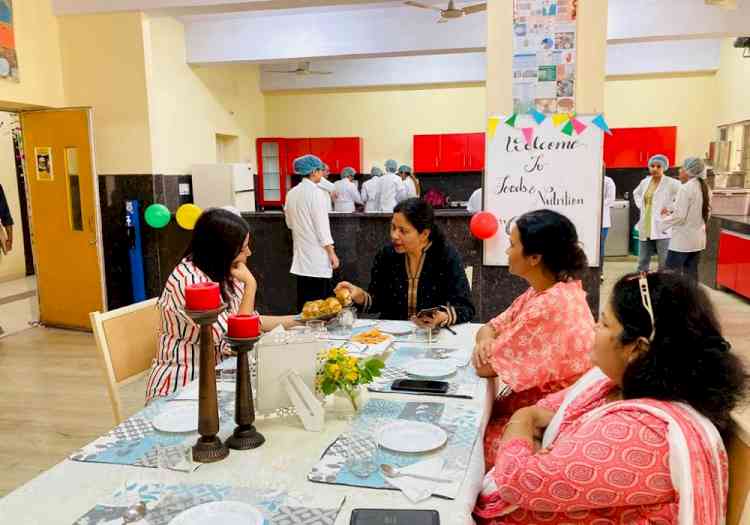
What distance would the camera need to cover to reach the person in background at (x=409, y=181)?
8370 mm

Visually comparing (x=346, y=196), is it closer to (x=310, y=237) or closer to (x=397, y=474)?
(x=310, y=237)

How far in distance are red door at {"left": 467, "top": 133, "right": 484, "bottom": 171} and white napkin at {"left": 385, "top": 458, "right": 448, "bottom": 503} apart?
26.6 feet

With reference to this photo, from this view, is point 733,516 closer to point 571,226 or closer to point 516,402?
point 516,402

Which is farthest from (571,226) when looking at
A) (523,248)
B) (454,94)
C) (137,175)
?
(454,94)

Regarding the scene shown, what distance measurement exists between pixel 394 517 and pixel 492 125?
2.43 m

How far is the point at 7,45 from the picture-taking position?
15.2ft

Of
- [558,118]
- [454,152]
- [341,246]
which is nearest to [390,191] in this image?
[454,152]

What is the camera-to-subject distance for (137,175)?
5.18 metres

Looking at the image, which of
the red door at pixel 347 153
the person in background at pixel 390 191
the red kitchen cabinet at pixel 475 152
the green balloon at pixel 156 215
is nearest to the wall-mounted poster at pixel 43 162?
the green balloon at pixel 156 215

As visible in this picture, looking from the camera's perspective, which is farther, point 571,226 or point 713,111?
point 713,111

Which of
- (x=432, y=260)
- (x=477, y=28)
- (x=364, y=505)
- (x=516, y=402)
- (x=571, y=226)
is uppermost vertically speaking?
(x=477, y=28)

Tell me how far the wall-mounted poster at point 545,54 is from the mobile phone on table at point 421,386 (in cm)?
185

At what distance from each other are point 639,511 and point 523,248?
977 millimetres

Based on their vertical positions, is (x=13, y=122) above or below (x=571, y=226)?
above
